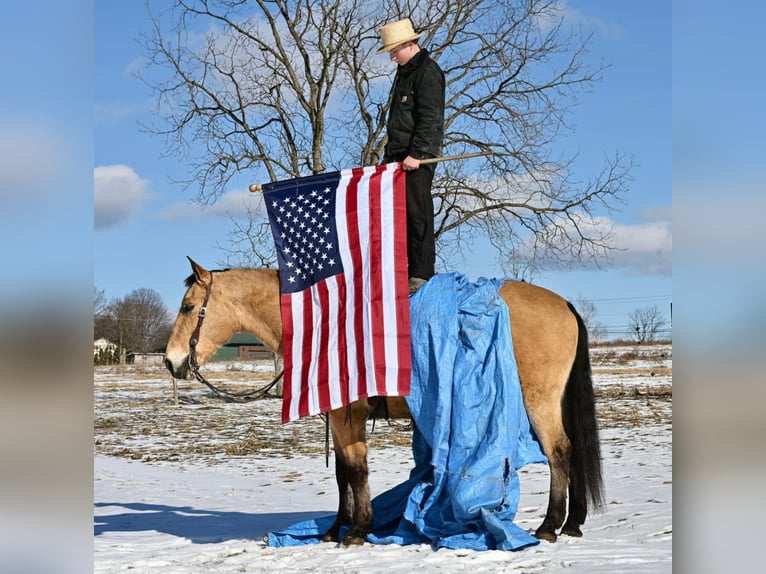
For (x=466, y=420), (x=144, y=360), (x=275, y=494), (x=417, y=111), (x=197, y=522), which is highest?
(x=417, y=111)

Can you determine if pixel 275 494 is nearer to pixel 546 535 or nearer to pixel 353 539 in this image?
pixel 353 539

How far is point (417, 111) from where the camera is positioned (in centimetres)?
584

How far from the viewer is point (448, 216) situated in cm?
1605

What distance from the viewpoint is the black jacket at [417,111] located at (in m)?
5.77

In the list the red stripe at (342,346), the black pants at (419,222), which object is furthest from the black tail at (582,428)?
the red stripe at (342,346)

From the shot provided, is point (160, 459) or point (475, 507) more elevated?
point (475, 507)

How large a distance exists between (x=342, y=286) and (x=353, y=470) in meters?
1.49

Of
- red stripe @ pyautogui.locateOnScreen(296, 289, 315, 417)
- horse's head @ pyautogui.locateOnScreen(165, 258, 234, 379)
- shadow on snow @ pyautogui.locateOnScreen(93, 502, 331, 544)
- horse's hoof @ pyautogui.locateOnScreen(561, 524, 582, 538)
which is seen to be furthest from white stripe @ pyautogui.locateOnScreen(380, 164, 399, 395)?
shadow on snow @ pyautogui.locateOnScreen(93, 502, 331, 544)

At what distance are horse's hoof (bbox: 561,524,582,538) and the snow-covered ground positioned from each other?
0.24ft

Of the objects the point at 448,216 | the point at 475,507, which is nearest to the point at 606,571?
the point at 475,507

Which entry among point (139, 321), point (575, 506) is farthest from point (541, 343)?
point (139, 321)
